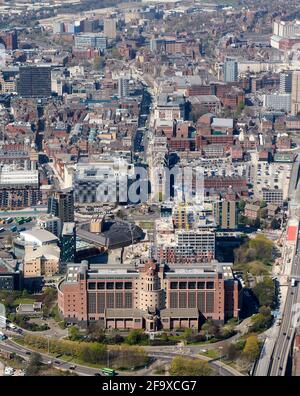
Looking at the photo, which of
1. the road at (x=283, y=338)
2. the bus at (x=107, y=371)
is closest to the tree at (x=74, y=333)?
the bus at (x=107, y=371)

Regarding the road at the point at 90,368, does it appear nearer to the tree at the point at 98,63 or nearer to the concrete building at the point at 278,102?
the concrete building at the point at 278,102

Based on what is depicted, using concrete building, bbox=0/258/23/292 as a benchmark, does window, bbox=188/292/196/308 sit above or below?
above

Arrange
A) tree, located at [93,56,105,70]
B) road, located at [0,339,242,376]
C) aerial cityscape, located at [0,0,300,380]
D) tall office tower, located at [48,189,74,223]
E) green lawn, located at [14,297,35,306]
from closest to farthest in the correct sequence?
road, located at [0,339,242,376] → aerial cityscape, located at [0,0,300,380] → green lawn, located at [14,297,35,306] → tall office tower, located at [48,189,74,223] → tree, located at [93,56,105,70]

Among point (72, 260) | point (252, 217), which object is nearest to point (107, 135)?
point (252, 217)

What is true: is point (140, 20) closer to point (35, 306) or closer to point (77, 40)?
point (77, 40)

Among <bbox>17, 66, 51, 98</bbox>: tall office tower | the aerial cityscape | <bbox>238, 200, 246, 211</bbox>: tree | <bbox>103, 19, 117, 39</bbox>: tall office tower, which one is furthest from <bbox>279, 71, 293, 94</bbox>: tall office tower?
<bbox>103, 19, 117, 39</bbox>: tall office tower

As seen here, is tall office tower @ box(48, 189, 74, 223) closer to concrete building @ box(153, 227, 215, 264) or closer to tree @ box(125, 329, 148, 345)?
concrete building @ box(153, 227, 215, 264)
